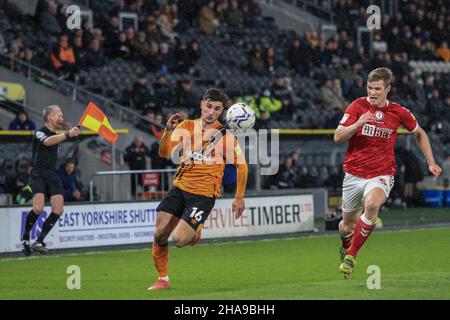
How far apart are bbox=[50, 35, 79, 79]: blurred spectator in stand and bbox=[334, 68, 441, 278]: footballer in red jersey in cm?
1499

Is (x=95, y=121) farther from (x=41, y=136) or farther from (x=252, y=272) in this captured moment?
(x=252, y=272)

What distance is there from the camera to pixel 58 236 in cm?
1970

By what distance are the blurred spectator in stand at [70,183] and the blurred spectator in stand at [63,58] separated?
17.5 ft

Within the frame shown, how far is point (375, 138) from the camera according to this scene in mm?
13602

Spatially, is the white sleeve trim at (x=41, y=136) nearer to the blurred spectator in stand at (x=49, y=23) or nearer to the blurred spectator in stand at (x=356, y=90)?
the blurred spectator in stand at (x=49, y=23)

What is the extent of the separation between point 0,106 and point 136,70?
5.56 m

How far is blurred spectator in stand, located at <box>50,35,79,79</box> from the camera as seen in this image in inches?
1083

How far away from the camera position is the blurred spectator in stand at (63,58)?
90.2ft

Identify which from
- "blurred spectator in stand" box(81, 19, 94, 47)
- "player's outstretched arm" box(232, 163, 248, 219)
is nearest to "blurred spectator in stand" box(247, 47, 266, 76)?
"blurred spectator in stand" box(81, 19, 94, 47)

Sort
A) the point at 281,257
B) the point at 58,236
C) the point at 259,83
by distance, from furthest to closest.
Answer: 1. the point at 259,83
2. the point at 58,236
3. the point at 281,257

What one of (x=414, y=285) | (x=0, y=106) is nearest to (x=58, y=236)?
(x=0, y=106)

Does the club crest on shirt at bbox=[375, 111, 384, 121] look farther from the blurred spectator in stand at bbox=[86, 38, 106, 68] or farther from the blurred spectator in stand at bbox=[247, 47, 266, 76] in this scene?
the blurred spectator in stand at bbox=[247, 47, 266, 76]
